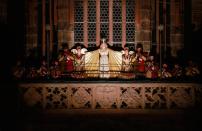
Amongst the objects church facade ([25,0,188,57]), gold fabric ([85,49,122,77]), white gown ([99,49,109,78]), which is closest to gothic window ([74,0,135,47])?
church facade ([25,0,188,57])

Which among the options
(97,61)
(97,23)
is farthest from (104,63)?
(97,23)

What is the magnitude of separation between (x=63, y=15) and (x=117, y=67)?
3474mm

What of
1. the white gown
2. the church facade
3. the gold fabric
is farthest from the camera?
the church facade

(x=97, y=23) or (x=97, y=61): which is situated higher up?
(x=97, y=23)

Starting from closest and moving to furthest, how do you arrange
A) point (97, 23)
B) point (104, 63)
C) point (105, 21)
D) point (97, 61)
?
point (104, 63) < point (97, 61) < point (97, 23) < point (105, 21)

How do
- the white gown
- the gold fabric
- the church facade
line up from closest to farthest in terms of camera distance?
1. the white gown
2. the gold fabric
3. the church facade

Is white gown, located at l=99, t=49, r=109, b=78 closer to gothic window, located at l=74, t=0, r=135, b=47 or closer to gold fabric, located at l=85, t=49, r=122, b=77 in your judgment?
gold fabric, located at l=85, t=49, r=122, b=77

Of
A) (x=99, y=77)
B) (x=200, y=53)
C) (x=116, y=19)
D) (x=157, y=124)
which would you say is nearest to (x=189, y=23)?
(x=200, y=53)

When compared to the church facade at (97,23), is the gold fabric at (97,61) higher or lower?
lower

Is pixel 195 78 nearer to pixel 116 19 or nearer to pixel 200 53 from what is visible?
pixel 200 53

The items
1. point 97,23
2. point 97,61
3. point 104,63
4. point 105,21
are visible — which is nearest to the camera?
point 104,63

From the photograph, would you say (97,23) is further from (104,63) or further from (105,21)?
(104,63)

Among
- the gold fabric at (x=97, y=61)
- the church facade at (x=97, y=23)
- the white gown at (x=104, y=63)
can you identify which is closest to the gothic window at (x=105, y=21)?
the church facade at (x=97, y=23)

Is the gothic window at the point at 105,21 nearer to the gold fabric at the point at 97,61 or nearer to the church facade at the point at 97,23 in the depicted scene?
the church facade at the point at 97,23
